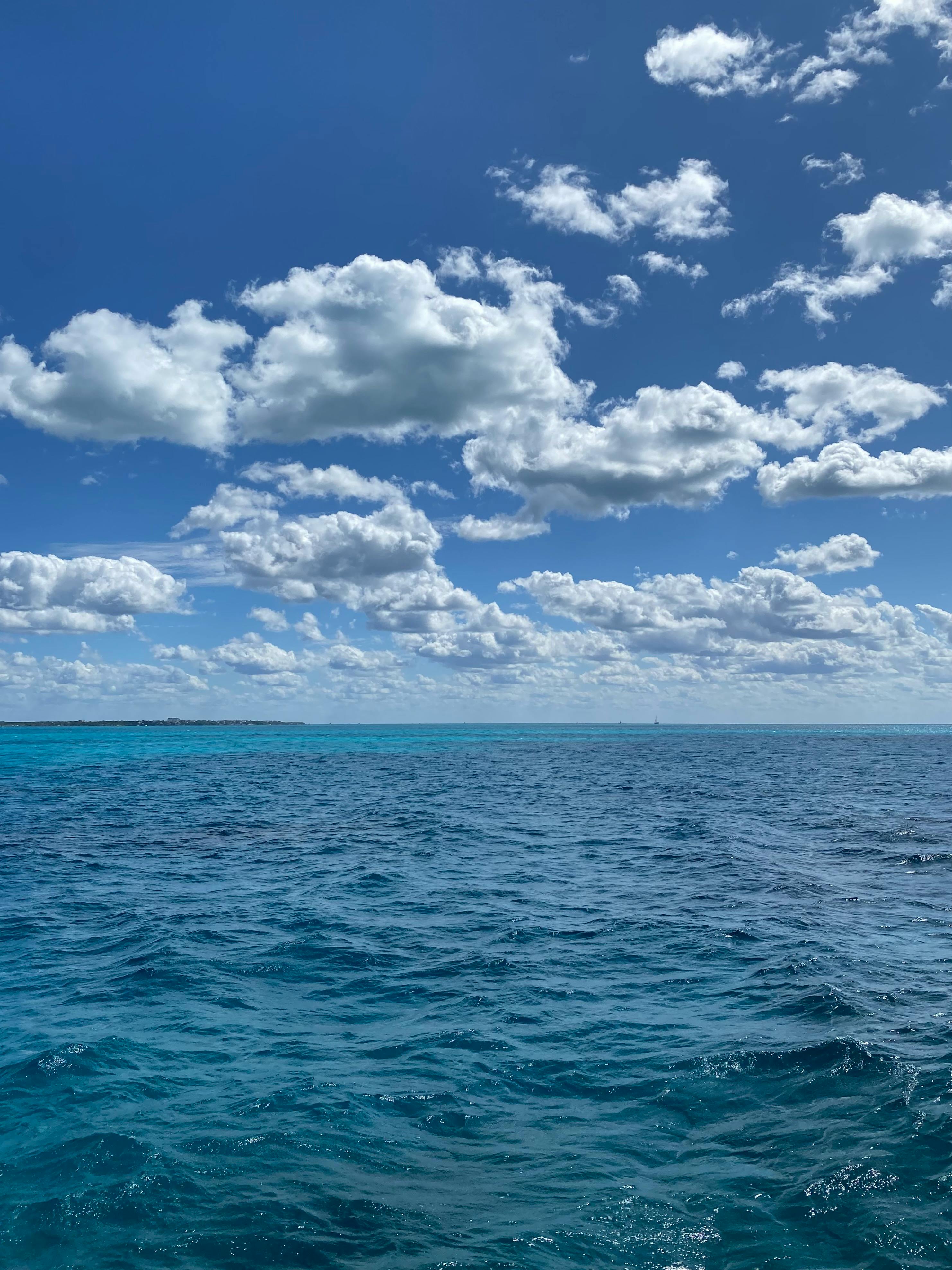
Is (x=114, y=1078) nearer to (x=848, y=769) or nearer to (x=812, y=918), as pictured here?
(x=812, y=918)

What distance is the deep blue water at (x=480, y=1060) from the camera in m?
8.75

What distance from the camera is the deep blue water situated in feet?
28.7

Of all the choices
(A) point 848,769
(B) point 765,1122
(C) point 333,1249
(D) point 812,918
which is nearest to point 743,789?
(A) point 848,769

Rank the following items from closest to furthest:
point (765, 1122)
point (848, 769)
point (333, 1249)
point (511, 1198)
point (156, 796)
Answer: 1. point (333, 1249)
2. point (511, 1198)
3. point (765, 1122)
4. point (156, 796)
5. point (848, 769)

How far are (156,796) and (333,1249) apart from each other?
5547cm

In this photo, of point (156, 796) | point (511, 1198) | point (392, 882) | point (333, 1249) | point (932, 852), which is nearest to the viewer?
point (333, 1249)

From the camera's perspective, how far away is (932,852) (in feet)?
102

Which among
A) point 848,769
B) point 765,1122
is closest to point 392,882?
point 765,1122

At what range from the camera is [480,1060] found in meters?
12.9

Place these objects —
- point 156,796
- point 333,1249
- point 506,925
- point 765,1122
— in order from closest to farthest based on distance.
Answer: point 333,1249 → point 765,1122 → point 506,925 → point 156,796

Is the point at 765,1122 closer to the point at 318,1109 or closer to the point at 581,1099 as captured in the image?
the point at 581,1099

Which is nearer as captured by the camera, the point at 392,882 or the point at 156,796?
the point at 392,882

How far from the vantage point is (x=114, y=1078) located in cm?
1234

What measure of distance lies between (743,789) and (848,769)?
29.1 m
